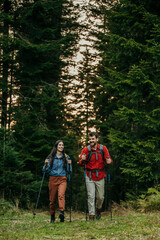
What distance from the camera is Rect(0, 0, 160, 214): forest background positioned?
444 inches

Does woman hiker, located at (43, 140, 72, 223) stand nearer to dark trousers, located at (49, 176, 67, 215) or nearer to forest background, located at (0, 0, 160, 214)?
dark trousers, located at (49, 176, 67, 215)

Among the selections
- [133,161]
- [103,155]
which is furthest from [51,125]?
[103,155]

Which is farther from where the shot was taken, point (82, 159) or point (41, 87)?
point (41, 87)

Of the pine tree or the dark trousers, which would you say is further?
the pine tree

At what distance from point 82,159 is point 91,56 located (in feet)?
59.6

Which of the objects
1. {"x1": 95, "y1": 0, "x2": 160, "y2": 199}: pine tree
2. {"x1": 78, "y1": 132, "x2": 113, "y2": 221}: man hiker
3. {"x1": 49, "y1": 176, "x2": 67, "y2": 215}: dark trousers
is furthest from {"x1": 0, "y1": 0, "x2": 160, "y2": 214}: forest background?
{"x1": 49, "y1": 176, "x2": 67, "y2": 215}: dark trousers

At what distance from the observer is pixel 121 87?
11938mm

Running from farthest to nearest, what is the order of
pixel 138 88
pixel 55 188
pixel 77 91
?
pixel 77 91 < pixel 138 88 < pixel 55 188

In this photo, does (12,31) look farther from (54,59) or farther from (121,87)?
(121,87)

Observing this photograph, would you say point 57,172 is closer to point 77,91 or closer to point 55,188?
point 55,188

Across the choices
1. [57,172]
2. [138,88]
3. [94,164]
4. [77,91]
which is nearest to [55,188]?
[57,172]

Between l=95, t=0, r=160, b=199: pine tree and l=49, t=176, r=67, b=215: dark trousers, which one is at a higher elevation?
l=95, t=0, r=160, b=199: pine tree

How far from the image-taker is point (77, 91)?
23.6m

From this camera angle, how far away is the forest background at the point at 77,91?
11289 millimetres
